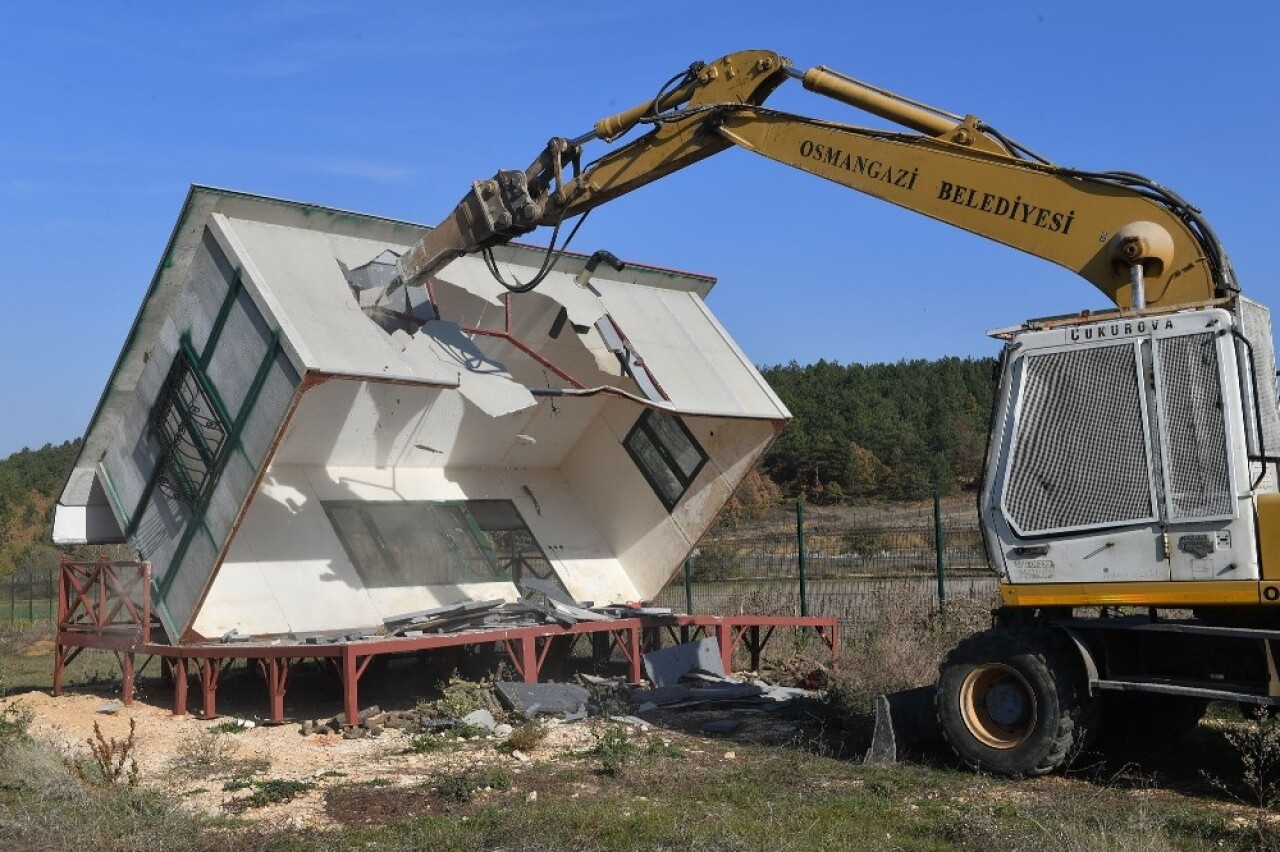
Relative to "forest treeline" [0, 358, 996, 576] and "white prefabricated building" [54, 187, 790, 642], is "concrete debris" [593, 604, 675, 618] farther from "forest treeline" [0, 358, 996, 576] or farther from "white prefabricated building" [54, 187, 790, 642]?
"forest treeline" [0, 358, 996, 576]

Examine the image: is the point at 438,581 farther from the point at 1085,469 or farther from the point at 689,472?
the point at 1085,469

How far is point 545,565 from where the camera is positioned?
56.0 ft

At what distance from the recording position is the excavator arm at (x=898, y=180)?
886 centimetres

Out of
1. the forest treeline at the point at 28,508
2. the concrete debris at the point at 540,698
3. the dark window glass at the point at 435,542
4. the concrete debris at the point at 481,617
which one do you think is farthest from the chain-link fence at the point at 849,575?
the forest treeline at the point at 28,508

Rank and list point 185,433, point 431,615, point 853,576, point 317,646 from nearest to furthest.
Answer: point 317,646 → point 185,433 → point 431,615 → point 853,576

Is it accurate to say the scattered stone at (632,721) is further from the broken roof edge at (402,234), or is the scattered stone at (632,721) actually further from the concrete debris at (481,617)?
the broken roof edge at (402,234)

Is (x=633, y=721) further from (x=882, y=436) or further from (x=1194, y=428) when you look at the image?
(x=882, y=436)

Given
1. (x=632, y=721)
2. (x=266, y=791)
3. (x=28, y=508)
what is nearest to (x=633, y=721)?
(x=632, y=721)

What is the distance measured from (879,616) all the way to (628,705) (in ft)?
18.3

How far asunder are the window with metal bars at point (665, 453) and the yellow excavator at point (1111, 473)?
7.36 meters

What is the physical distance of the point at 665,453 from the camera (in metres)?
17.4

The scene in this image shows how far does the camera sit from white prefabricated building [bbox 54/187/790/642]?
1295 centimetres

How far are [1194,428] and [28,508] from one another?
200 feet

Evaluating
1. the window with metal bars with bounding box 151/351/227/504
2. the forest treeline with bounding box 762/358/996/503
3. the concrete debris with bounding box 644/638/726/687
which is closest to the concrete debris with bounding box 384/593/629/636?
the concrete debris with bounding box 644/638/726/687
